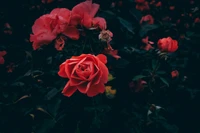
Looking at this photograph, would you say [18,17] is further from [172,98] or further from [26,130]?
[172,98]

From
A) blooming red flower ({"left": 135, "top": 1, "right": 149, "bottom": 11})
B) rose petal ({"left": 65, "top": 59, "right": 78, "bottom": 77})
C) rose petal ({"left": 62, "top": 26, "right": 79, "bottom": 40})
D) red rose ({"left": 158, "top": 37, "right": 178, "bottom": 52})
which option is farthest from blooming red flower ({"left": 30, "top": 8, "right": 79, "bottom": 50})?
blooming red flower ({"left": 135, "top": 1, "right": 149, "bottom": 11})

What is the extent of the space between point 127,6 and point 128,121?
0.71 metres

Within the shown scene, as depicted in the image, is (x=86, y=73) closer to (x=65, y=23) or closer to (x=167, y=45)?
(x=65, y=23)

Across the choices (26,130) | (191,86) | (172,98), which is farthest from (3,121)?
(191,86)

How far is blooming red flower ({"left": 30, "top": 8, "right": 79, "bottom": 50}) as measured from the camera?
1000 millimetres

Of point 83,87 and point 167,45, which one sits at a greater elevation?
point 83,87

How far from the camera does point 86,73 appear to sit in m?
0.90

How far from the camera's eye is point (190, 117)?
2285 millimetres

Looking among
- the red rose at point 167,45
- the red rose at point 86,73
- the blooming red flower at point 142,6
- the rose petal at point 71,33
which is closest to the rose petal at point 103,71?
the red rose at point 86,73

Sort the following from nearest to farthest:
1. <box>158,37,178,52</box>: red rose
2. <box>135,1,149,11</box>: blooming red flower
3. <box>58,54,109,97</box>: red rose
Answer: <box>58,54,109,97</box>: red rose
<box>158,37,178,52</box>: red rose
<box>135,1,149,11</box>: blooming red flower

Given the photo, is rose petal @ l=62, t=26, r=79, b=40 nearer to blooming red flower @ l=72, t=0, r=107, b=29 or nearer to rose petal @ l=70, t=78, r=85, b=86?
blooming red flower @ l=72, t=0, r=107, b=29

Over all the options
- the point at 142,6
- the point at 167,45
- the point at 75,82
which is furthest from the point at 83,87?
the point at 142,6

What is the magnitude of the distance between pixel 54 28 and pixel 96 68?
0.25 metres

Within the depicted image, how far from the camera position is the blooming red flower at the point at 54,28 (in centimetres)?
100
